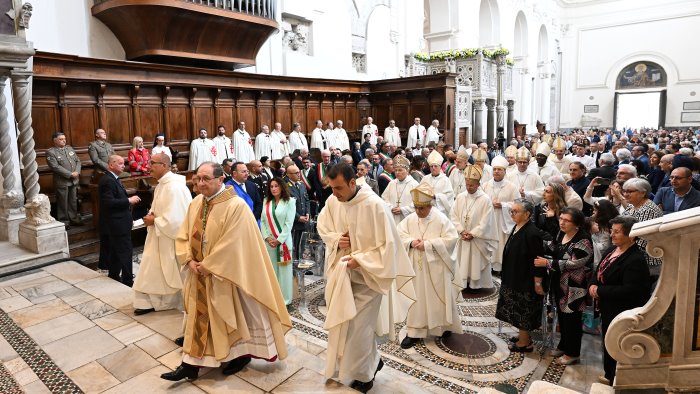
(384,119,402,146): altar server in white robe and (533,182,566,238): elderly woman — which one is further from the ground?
(384,119,402,146): altar server in white robe

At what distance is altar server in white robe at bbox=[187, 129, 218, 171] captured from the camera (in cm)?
1025

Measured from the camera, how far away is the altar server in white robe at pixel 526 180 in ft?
23.3

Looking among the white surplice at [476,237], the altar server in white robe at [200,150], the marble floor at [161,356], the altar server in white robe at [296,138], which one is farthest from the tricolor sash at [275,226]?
the altar server in white robe at [296,138]

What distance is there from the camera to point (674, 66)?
97.5ft

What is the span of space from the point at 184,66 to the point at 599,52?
104 feet

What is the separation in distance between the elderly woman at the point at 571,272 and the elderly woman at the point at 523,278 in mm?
144

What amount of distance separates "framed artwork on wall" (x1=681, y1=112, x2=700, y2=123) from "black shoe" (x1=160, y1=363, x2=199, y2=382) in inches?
1390

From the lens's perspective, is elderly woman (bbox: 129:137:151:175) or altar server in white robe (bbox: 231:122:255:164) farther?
altar server in white robe (bbox: 231:122:255:164)

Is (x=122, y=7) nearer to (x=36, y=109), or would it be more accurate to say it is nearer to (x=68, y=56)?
(x=68, y=56)

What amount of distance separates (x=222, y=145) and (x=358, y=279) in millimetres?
8099

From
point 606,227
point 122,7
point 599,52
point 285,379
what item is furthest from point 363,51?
point 599,52

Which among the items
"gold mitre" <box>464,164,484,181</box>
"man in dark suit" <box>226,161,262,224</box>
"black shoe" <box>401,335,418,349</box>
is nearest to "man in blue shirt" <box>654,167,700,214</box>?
"gold mitre" <box>464,164,484,181</box>

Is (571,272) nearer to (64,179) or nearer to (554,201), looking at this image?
(554,201)

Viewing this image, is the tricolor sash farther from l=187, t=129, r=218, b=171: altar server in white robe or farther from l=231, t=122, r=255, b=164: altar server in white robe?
l=231, t=122, r=255, b=164: altar server in white robe
